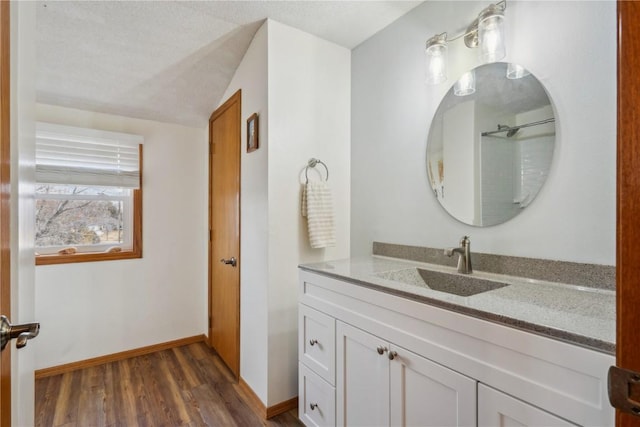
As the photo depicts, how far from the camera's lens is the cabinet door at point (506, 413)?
2.46 ft

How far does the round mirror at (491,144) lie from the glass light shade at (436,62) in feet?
0.32

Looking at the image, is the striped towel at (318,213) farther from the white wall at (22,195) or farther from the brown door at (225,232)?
the white wall at (22,195)

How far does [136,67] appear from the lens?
211cm

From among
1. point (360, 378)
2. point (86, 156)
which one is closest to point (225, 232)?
point (86, 156)

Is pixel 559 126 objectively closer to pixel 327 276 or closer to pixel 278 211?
pixel 327 276

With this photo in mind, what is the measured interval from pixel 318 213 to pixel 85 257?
2.03 metres

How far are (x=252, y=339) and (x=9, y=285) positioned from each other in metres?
1.47

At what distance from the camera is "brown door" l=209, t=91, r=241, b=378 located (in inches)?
87.4

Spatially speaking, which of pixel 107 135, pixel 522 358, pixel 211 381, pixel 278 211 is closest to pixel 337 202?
pixel 278 211

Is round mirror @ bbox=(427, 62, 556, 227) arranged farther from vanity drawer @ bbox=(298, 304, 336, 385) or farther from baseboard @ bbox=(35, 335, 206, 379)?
baseboard @ bbox=(35, 335, 206, 379)

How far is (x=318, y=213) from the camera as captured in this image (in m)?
1.87

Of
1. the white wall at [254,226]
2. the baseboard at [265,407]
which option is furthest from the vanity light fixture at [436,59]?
the baseboard at [265,407]

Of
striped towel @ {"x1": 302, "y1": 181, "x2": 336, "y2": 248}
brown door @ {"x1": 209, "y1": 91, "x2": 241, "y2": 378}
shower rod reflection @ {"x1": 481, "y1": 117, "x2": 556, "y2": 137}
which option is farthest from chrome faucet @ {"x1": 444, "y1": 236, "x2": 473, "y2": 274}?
brown door @ {"x1": 209, "y1": 91, "x2": 241, "y2": 378}

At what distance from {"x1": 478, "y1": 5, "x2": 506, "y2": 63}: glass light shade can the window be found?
264 cm
